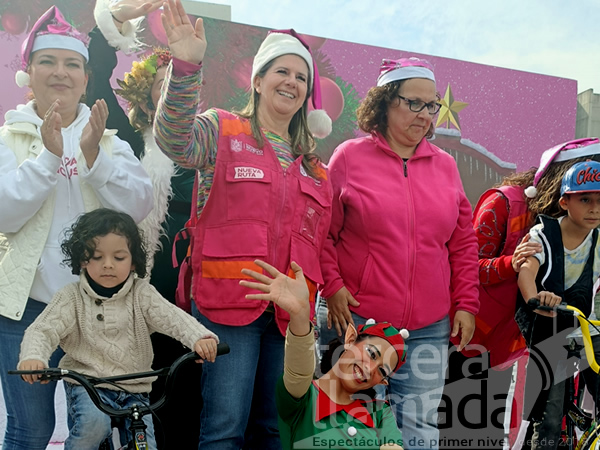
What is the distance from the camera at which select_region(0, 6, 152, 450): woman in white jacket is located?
2.20 m

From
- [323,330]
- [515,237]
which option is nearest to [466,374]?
A: [515,237]

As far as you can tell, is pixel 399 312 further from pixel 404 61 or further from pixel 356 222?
pixel 404 61

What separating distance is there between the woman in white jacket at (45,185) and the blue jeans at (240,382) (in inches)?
24.1

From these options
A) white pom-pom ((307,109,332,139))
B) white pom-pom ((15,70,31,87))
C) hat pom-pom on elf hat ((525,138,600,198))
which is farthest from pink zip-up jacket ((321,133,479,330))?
white pom-pom ((15,70,31,87))

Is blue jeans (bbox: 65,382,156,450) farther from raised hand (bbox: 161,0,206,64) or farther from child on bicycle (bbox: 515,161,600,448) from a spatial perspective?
child on bicycle (bbox: 515,161,600,448)

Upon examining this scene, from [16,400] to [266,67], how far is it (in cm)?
165

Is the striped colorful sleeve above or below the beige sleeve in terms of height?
above

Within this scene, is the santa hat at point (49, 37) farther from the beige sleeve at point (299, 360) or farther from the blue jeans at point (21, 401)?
the beige sleeve at point (299, 360)

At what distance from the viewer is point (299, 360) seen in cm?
186

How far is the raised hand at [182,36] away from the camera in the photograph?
77.7 inches

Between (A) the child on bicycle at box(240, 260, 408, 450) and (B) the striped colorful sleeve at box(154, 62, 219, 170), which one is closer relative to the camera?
(A) the child on bicycle at box(240, 260, 408, 450)

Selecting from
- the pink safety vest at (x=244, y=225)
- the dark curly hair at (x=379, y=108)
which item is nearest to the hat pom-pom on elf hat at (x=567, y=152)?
the dark curly hair at (x=379, y=108)

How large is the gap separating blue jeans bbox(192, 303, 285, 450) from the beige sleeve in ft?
1.08

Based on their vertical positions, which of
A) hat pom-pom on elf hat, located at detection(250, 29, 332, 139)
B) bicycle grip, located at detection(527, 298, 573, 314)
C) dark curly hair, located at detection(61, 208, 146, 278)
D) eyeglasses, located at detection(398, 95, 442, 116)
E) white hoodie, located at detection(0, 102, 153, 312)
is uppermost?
hat pom-pom on elf hat, located at detection(250, 29, 332, 139)
